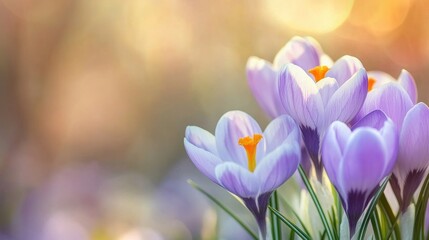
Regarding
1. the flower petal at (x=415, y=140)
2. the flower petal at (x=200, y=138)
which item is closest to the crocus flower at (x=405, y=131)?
the flower petal at (x=415, y=140)

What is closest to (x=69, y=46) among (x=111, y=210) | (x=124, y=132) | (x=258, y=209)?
(x=124, y=132)

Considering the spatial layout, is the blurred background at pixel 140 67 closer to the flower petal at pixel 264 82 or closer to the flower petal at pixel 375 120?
the flower petal at pixel 264 82

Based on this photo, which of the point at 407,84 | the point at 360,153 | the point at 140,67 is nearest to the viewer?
the point at 360,153

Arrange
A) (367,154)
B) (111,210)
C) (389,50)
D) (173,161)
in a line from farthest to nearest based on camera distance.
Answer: (389,50)
(173,161)
(111,210)
(367,154)

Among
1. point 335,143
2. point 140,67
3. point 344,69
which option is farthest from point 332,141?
point 140,67

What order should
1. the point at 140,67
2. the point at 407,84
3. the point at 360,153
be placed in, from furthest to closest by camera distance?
the point at 140,67 → the point at 407,84 → the point at 360,153

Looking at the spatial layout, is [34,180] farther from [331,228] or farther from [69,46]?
[331,228]

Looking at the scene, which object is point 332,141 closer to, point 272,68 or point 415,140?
point 415,140
